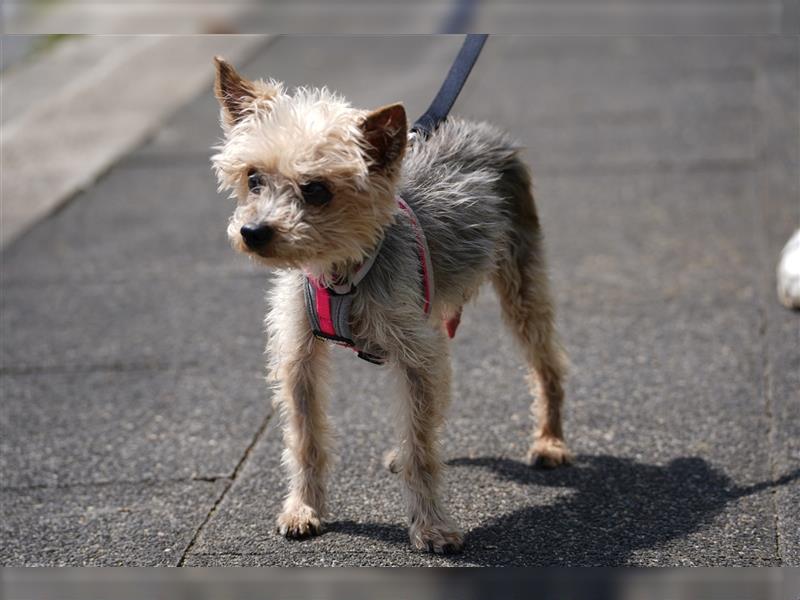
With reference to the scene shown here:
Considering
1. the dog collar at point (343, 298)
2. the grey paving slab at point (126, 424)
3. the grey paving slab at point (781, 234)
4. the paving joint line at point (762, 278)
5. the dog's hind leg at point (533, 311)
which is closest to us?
the dog collar at point (343, 298)

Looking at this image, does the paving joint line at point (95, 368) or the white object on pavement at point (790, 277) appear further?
the white object on pavement at point (790, 277)

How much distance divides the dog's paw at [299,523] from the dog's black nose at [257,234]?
1.33 meters

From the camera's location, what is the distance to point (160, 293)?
25.9 feet

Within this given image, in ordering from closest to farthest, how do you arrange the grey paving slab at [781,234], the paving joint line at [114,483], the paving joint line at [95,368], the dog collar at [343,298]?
the dog collar at [343,298] < the grey paving slab at [781,234] < the paving joint line at [114,483] < the paving joint line at [95,368]

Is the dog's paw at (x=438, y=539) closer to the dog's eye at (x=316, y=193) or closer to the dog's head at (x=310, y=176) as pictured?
the dog's head at (x=310, y=176)

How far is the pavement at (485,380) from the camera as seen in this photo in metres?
4.87

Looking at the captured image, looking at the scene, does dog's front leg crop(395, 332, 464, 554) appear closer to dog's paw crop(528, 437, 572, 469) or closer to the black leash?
dog's paw crop(528, 437, 572, 469)

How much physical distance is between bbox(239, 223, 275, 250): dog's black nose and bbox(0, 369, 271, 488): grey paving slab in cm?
179

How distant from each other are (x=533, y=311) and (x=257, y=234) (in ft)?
5.89

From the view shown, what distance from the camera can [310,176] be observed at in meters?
4.11

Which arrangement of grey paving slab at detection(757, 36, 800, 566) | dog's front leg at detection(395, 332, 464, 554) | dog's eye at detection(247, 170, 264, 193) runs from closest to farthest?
dog's eye at detection(247, 170, 264, 193)
dog's front leg at detection(395, 332, 464, 554)
grey paving slab at detection(757, 36, 800, 566)

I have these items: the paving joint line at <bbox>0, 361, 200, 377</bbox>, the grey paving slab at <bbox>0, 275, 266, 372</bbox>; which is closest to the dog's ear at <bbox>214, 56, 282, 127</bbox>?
the grey paving slab at <bbox>0, 275, 266, 372</bbox>

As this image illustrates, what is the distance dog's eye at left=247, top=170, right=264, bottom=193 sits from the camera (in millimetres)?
4188

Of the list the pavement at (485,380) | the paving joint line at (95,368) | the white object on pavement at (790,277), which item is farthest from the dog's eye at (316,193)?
the white object on pavement at (790,277)
